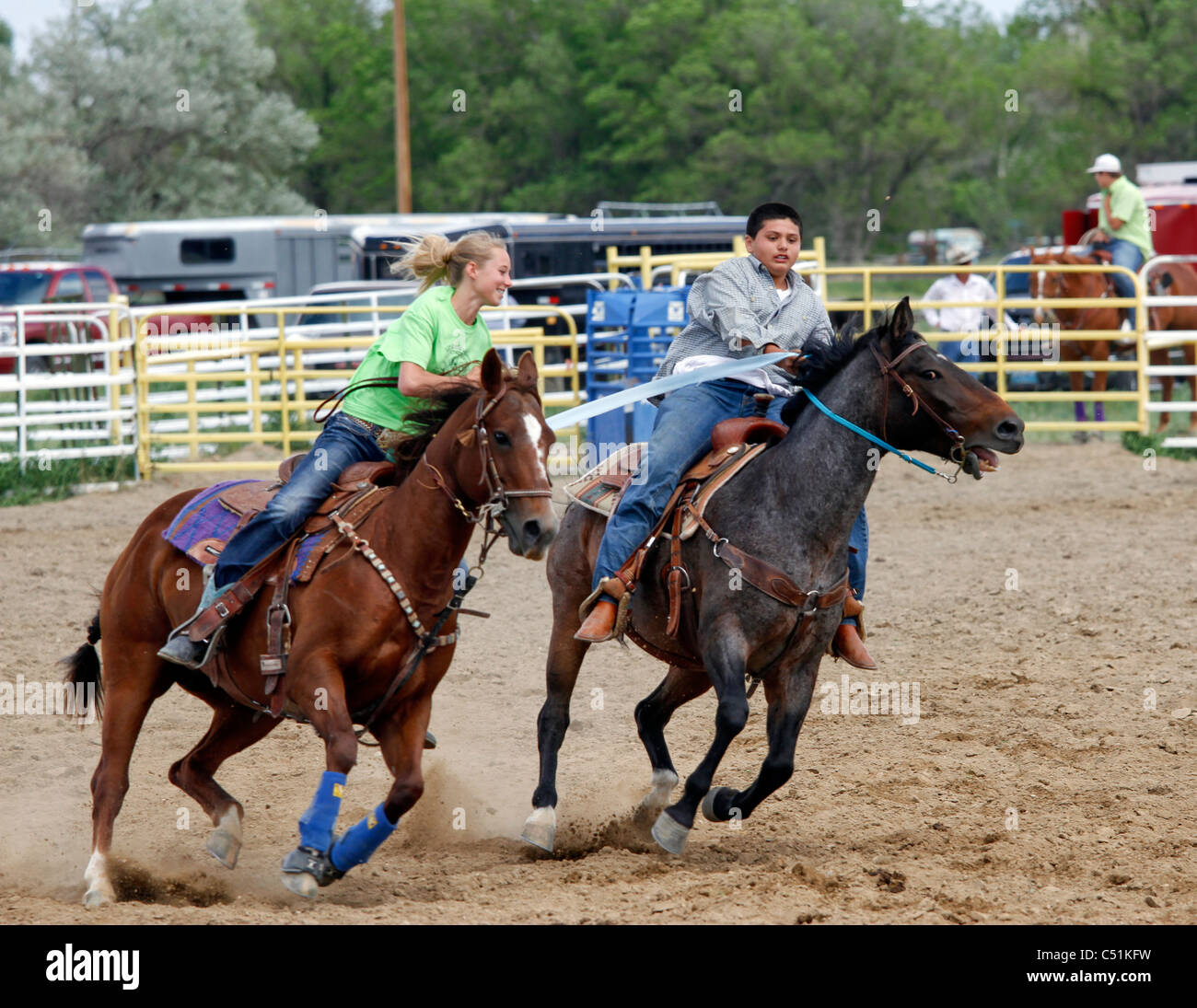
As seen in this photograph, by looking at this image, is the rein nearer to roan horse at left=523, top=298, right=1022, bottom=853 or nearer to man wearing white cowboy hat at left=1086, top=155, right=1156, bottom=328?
roan horse at left=523, top=298, right=1022, bottom=853

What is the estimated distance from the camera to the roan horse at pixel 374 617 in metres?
4.55

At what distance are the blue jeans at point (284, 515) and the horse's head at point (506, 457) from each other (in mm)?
594

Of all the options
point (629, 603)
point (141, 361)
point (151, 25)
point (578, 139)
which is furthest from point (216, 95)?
point (629, 603)

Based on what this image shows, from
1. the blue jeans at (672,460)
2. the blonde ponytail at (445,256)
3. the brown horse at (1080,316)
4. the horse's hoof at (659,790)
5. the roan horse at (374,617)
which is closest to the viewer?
the roan horse at (374,617)

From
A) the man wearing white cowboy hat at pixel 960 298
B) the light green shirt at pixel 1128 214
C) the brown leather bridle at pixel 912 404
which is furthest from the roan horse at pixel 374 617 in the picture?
the light green shirt at pixel 1128 214

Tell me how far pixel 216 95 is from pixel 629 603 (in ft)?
108

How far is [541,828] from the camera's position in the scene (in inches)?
210

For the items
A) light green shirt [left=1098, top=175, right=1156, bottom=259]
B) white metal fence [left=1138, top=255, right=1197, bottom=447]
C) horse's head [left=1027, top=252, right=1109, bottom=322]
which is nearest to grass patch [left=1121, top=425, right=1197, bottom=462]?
white metal fence [left=1138, top=255, right=1197, bottom=447]

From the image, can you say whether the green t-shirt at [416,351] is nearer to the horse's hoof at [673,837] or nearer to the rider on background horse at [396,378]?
the rider on background horse at [396,378]

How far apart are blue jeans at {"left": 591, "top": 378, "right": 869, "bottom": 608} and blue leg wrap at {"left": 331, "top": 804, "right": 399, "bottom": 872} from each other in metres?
1.35

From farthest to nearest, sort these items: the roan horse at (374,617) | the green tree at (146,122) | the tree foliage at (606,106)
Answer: the tree foliage at (606,106) < the green tree at (146,122) < the roan horse at (374,617)

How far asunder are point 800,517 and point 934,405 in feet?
2.01

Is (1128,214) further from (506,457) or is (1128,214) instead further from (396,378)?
(506,457)

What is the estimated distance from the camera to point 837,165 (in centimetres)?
4209
